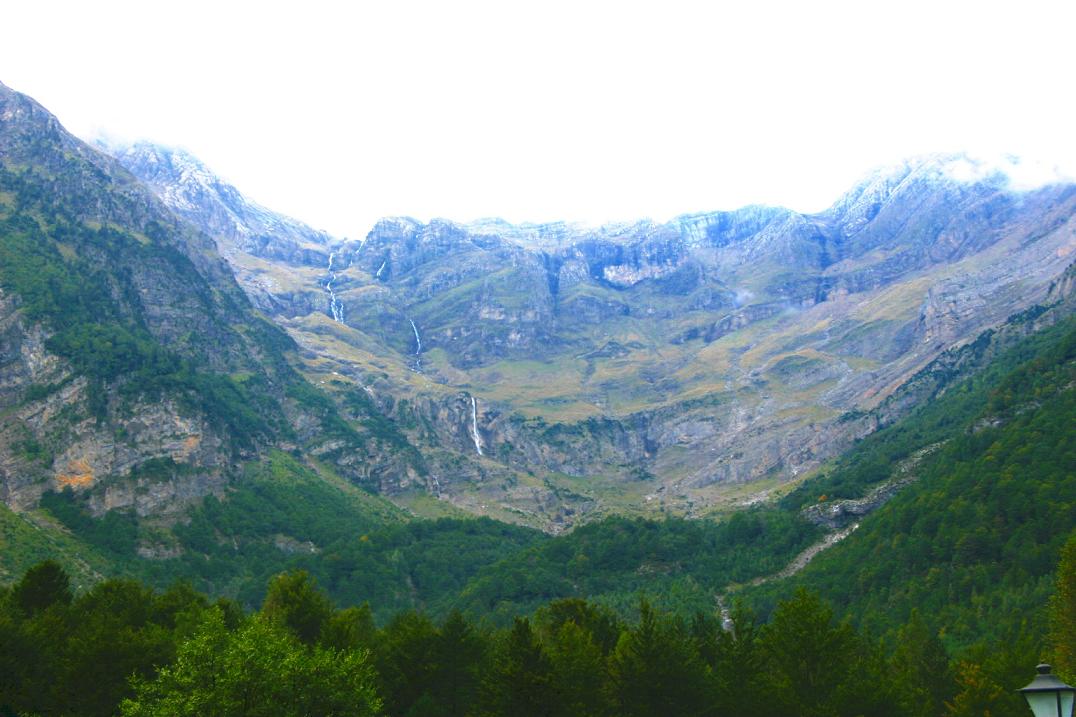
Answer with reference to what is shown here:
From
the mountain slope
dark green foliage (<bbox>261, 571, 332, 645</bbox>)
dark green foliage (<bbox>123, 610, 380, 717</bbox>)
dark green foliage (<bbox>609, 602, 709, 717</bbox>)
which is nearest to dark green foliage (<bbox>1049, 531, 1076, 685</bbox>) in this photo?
the mountain slope

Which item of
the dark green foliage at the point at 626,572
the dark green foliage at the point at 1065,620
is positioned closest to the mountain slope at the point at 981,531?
the dark green foliage at the point at 626,572

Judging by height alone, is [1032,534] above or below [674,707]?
below

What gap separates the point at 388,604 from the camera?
191 metres

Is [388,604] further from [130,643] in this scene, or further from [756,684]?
[756,684]

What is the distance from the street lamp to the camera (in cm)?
1834

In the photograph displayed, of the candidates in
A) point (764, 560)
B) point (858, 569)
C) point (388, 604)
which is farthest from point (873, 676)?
point (388, 604)

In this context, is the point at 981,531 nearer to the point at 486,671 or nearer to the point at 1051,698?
the point at 486,671

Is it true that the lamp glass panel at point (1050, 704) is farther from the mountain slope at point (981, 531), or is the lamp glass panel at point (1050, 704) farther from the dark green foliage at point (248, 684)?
the mountain slope at point (981, 531)

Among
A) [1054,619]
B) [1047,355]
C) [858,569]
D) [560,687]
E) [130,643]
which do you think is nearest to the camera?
[560,687]

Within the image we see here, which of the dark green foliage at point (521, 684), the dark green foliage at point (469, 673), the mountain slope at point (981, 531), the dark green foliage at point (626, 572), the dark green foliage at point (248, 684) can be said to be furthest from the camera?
the dark green foliage at point (626, 572)

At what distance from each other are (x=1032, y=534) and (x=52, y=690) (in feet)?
433

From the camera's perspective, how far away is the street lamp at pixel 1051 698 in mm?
18344

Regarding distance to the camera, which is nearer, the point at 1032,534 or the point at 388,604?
the point at 1032,534

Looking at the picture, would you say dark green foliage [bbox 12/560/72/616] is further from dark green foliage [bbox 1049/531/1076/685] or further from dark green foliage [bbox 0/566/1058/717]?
dark green foliage [bbox 1049/531/1076/685]
